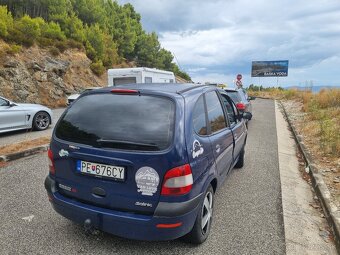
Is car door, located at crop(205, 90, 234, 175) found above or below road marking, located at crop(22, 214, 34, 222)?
above

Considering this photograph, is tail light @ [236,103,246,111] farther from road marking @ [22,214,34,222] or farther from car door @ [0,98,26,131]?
road marking @ [22,214,34,222]

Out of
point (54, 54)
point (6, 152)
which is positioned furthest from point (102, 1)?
point (6, 152)

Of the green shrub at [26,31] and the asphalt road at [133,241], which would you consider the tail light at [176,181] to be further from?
the green shrub at [26,31]

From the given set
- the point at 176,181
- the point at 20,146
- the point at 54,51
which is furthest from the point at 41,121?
the point at 54,51

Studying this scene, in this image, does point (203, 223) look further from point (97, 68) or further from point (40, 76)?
point (97, 68)

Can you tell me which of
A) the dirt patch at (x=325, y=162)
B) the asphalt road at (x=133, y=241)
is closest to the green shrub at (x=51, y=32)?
the asphalt road at (x=133, y=241)

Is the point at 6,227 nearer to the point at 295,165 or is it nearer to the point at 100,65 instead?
the point at 295,165

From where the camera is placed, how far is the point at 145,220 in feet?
8.77

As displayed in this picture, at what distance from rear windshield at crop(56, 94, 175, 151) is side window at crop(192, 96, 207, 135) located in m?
0.34

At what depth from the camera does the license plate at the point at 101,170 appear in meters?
2.73

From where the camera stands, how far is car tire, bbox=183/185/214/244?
3.06 m

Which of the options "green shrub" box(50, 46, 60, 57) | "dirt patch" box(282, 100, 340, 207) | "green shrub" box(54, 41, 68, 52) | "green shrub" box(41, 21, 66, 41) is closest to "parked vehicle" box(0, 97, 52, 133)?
"dirt patch" box(282, 100, 340, 207)

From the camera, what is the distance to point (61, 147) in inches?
121

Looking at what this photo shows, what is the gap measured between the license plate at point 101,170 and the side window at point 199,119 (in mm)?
901
